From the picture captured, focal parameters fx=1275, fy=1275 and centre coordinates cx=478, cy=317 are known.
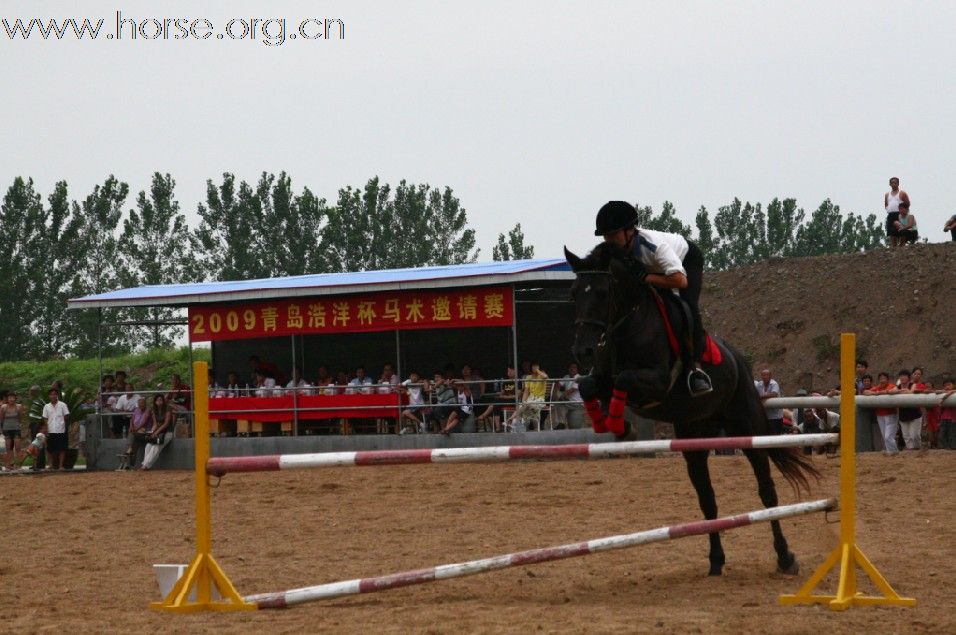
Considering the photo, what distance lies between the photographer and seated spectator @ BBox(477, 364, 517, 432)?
19438 mm

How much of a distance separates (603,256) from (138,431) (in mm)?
15515

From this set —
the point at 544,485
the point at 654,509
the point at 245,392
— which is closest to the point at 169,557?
the point at 654,509

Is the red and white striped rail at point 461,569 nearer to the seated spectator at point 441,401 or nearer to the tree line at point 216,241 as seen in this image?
the seated spectator at point 441,401

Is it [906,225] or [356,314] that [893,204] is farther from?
[356,314]

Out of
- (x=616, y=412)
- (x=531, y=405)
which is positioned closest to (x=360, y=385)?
(x=531, y=405)

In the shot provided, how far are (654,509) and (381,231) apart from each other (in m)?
41.5

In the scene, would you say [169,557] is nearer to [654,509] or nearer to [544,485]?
[654,509]

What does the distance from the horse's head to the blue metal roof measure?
11.7 metres

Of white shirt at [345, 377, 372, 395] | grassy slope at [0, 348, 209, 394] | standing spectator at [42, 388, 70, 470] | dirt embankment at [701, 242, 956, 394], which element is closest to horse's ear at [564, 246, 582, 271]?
white shirt at [345, 377, 372, 395]

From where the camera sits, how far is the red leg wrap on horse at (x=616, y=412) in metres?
7.09

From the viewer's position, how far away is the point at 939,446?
16812 millimetres

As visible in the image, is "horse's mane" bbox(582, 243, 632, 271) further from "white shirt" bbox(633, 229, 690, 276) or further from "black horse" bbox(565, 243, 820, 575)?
"white shirt" bbox(633, 229, 690, 276)

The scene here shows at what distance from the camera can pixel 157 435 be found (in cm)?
2108

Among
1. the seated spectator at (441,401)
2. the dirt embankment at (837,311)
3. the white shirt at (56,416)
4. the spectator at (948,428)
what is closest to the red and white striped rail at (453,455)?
the spectator at (948,428)
